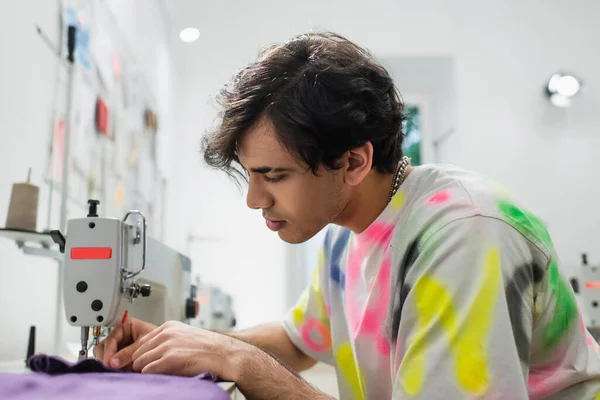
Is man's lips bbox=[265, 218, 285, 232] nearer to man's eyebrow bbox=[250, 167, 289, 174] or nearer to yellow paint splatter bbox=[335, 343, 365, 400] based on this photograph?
man's eyebrow bbox=[250, 167, 289, 174]

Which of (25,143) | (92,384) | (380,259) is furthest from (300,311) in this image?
(25,143)

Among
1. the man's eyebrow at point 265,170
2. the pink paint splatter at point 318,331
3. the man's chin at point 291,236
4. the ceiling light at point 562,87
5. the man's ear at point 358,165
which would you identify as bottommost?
the pink paint splatter at point 318,331

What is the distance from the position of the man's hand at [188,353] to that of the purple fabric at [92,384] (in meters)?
0.07

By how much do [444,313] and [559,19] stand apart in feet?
14.8

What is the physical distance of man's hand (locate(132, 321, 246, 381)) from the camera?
964mm

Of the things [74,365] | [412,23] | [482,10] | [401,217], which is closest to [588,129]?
[482,10]

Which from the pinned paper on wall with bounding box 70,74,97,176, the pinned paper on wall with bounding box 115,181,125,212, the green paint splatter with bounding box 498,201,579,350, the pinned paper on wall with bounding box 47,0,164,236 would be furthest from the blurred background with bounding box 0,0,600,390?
the green paint splatter with bounding box 498,201,579,350

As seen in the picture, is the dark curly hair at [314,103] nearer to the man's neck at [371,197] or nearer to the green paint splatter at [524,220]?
the man's neck at [371,197]

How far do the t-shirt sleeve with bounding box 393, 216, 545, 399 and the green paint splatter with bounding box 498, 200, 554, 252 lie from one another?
0.03 m

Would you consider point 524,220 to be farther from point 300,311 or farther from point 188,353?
point 300,311

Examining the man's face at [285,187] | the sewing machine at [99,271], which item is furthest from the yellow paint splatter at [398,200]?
the sewing machine at [99,271]

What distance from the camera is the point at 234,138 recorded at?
1.26 meters

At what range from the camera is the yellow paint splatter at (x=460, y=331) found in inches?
37.3

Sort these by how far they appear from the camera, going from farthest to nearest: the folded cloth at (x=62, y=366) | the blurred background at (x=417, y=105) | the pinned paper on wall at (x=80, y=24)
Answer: the blurred background at (x=417, y=105) → the pinned paper on wall at (x=80, y=24) → the folded cloth at (x=62, y=366)
